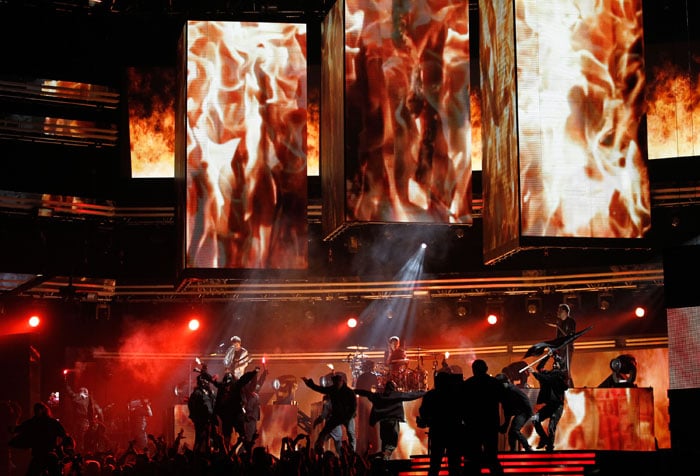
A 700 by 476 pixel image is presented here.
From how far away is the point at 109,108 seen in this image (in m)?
17.6

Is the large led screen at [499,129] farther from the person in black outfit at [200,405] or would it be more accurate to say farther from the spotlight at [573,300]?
the spotlight at [573,300]

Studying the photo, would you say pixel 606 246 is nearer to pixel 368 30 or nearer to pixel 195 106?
pixel 368 30

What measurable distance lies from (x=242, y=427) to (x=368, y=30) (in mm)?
4974

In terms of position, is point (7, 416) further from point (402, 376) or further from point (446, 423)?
point (446, 423)

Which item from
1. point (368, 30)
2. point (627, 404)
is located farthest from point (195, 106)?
point (627, 404)

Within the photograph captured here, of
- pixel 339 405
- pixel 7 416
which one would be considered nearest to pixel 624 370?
pixel 339 405

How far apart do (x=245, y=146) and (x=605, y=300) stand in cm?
758

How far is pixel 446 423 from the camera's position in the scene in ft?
30.1

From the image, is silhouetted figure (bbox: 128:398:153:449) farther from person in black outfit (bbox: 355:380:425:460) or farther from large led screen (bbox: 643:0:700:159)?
large led screen (bbox: 643:0:700:159)

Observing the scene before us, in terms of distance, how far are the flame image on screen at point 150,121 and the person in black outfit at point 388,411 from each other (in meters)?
6.68

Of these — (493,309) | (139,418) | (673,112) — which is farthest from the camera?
(493,309)

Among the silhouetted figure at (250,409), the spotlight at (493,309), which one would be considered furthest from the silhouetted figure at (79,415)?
the spotlight at (493,309)

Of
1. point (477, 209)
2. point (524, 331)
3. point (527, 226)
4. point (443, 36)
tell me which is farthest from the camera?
point (524, 331)

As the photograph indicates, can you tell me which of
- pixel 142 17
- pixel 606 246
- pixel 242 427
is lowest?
pixel 242 427
